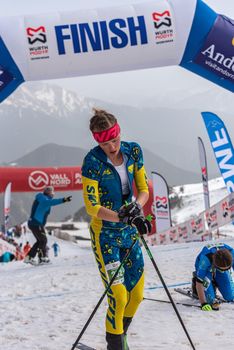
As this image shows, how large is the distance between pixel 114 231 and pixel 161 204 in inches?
540

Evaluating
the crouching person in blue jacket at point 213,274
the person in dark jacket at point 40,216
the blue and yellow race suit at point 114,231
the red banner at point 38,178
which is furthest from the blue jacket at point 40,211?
the red banner at point 38,178

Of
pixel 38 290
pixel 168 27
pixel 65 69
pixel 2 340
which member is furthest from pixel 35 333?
pixel 168 27

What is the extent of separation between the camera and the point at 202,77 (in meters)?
9.34

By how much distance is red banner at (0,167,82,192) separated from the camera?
21047 mm

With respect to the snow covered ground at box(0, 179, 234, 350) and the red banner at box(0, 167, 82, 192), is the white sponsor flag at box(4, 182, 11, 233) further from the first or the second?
the snow covered ground at box(0, 179, 234, 350)

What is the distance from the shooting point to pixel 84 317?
14.5 feet

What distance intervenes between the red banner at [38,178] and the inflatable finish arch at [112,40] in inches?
500

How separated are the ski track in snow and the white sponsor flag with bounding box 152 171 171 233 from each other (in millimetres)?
9384

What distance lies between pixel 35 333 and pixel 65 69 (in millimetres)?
5642

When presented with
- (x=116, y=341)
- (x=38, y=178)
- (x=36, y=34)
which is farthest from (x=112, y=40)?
(x=38, y=178)

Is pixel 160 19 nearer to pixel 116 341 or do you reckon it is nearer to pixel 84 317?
pixel 84 317

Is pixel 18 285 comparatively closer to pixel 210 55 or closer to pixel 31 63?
pixel 31 63

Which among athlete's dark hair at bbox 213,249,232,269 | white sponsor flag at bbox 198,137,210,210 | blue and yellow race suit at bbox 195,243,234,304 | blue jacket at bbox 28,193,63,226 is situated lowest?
white sponsor flag at bbox 198,137,210,210

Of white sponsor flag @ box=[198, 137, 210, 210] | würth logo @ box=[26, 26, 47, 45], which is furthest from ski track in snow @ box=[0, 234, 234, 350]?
white sponsor flag @ box=[198, 137, 210, 210]
